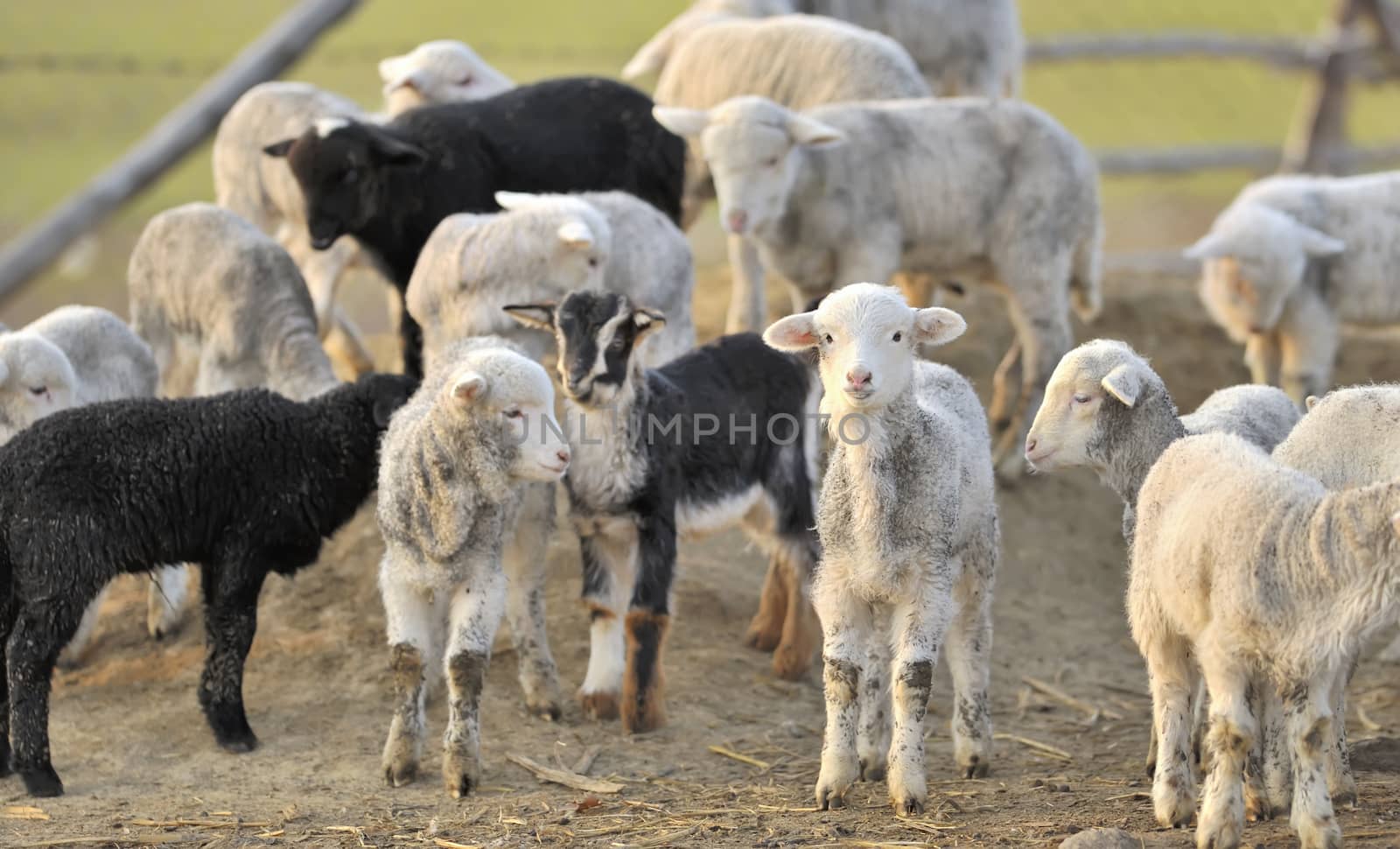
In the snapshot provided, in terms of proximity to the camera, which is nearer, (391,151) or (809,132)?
(391,151)

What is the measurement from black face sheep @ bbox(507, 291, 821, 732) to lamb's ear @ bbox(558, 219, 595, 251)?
0.64m

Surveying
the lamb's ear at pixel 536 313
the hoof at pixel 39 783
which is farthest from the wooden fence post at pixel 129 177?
the hoof at pixel 39 783

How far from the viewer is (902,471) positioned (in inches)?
246

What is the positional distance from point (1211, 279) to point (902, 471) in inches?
173

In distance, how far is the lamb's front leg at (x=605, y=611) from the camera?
24.4 feet

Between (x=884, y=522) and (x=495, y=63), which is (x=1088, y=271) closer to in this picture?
(x=884, y=522)

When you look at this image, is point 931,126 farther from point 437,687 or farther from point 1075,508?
point 437,687

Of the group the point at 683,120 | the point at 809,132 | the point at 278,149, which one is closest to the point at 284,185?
the point at 278,149

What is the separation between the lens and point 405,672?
6820mm

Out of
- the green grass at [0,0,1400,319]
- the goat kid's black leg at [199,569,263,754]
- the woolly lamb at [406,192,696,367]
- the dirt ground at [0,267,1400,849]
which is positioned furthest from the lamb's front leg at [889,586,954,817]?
the green grass at [0,0,1400,319]

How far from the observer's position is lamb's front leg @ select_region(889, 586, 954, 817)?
6172mm

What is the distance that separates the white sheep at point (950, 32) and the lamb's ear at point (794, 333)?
6165mm

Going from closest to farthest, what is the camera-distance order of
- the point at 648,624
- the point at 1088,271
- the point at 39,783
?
the point at 39,783
the point at 648,624
the point at 1088,271

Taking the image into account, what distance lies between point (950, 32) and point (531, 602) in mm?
6298
